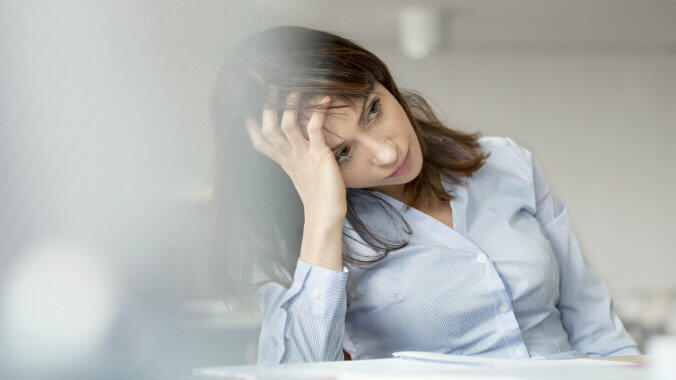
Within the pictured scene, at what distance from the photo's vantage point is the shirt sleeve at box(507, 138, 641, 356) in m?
0.66

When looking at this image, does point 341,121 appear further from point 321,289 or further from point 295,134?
point 321,289

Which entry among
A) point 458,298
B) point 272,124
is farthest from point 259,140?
point 458,298

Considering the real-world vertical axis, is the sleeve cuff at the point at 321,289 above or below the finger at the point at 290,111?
below

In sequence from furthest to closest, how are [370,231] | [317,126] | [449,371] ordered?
[370,231], [317,126], [449,371]

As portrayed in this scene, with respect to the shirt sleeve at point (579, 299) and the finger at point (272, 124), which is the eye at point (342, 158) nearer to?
the finger at point (272, 124)

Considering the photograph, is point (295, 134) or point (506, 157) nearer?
point (295, 134)

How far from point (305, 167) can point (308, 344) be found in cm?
15

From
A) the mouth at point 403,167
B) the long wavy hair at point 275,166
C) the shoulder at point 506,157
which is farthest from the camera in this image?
the shoulder at point 506,157

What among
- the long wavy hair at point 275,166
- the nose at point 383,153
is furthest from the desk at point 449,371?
the nose at point 383,153

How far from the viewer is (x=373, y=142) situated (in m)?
0.55

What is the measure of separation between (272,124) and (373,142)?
87mm

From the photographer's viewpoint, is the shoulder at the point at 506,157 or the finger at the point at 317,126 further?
the shoulder at the point at 506,157

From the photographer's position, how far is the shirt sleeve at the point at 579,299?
0.66 meters

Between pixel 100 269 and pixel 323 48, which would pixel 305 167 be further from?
pixel 100 269
